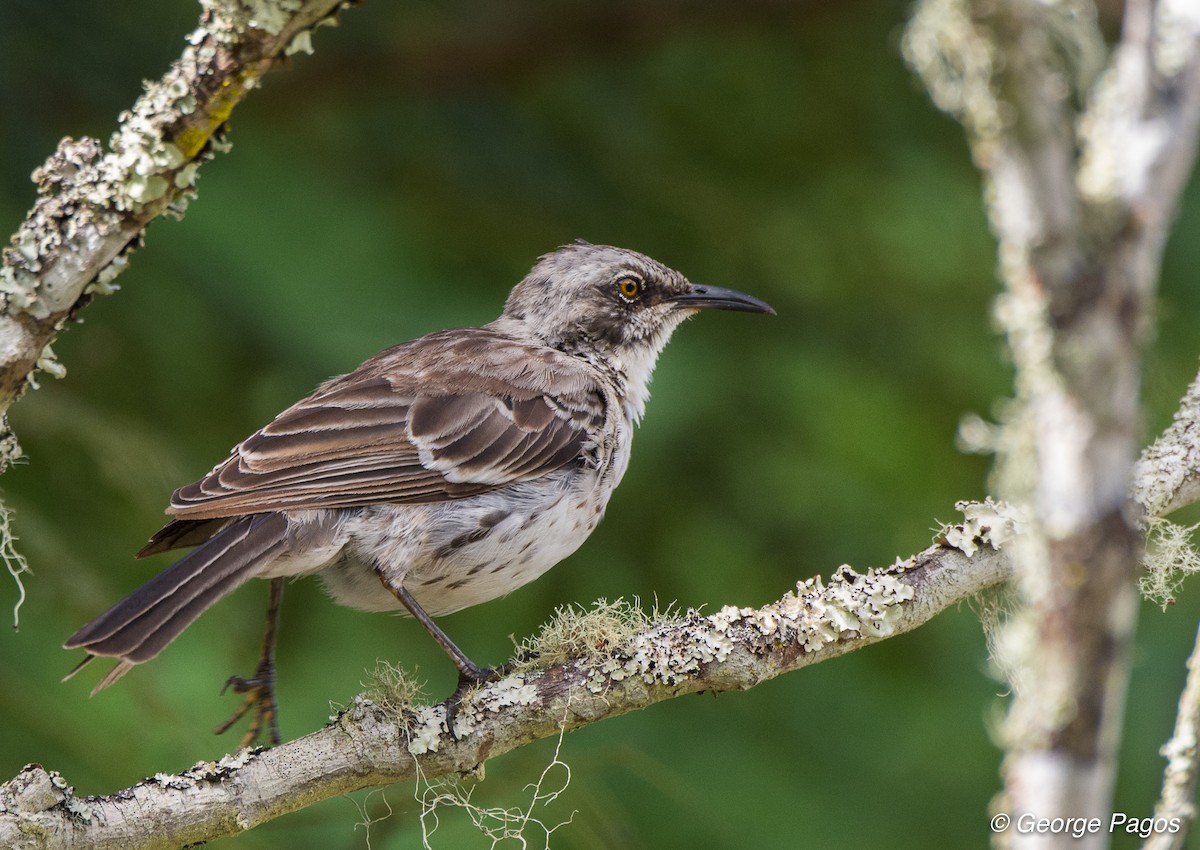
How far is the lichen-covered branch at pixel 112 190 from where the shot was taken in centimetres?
214

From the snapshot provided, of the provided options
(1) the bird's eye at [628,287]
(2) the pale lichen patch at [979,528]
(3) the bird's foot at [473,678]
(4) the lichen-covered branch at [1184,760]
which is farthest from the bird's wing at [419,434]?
(4) the lichen-covered branch at [1184,760]

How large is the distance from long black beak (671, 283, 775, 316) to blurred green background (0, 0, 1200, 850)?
36cm

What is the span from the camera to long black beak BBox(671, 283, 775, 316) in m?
4.63

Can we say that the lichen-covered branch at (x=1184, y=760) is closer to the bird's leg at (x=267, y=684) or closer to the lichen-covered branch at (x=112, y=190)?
the lichen-covered branch at (x=112, y=190)

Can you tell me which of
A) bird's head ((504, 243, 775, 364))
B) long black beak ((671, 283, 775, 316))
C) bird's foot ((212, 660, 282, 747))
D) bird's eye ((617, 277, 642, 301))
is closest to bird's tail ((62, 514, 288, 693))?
bird's foot ((212, 660, 282, 747))

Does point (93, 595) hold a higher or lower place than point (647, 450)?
lower

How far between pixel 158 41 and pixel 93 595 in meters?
2.25

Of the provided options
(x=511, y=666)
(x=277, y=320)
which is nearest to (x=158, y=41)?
(x=277, y=320)

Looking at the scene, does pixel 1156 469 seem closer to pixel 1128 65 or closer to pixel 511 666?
pixel 511 666

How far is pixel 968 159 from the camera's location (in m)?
5.38

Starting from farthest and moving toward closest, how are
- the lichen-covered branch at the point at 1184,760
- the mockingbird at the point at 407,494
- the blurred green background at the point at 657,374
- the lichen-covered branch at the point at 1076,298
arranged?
the blurred green background at the point at 657,374, the mockingbird at the point at 407,494, the lichen-covered branch at the point at 1184,760, the lichen-covered branch at the point at 1076,298

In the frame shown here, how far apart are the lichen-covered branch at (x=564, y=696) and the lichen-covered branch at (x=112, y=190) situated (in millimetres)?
965

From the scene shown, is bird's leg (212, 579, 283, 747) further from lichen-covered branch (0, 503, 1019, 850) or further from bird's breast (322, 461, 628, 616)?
lichen-covered branch (0, 503, 1019, 850)

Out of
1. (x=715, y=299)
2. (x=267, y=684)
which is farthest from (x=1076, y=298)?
(x=715, y=299)
